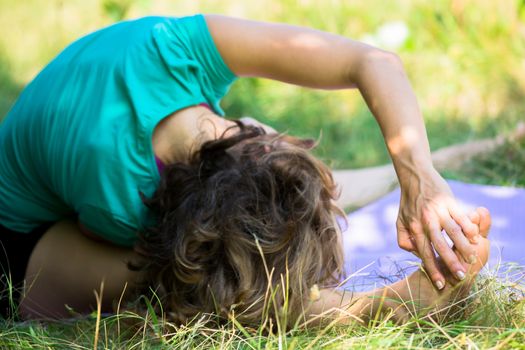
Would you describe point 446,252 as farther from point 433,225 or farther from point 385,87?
point 385,87

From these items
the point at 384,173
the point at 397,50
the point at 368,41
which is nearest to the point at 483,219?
the point at 384,173

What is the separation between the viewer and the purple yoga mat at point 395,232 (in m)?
2.04

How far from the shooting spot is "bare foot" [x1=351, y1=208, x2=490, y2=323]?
4.99 ft

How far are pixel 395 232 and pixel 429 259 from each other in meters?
0.92

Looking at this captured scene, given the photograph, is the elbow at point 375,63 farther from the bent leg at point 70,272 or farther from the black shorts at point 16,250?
the black shorts at point 16,250

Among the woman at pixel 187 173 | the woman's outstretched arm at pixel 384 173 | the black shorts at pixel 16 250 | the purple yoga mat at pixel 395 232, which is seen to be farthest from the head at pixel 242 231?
the woman's outstretched arm at pixel 384 173

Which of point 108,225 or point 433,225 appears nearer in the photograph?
point 433,225

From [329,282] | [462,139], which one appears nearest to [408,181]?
[329,282]

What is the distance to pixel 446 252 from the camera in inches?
58.9

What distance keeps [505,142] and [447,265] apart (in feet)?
5.84

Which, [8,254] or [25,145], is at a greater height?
[25,145]

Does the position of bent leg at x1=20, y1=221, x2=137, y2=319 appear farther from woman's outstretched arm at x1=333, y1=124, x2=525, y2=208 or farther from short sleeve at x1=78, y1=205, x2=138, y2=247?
woman's outstretched arm at x1=333, y1=124, x2=525, y2=208

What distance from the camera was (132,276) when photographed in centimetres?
191

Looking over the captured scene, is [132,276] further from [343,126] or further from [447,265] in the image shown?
[343,126]
